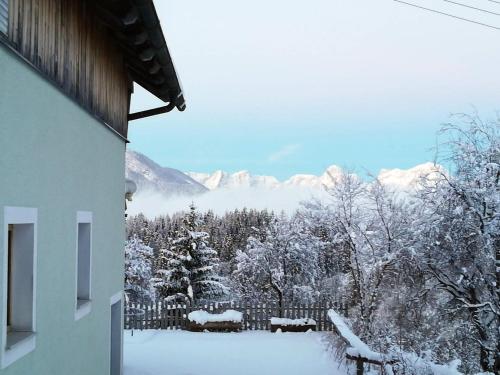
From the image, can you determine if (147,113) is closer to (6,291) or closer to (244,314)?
(6,291)

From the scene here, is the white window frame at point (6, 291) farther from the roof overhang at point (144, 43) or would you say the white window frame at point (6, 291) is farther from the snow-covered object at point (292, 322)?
the snow-covered object at point (292, 322)

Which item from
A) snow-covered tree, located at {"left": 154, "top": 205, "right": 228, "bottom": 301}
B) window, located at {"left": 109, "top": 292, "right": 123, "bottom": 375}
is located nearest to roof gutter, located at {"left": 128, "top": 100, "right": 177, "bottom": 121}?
window, located at {"left": 109, "top": 292, "right": 123, "bottom": 375}

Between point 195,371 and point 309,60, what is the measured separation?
23.5 feet

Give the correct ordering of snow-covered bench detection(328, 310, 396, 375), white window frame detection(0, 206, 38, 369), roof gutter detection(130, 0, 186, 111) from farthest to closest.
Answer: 1. snow-covered bench detection(328, 310, 396, 375)
2. roof gutter detection(130, 0, 186, 111)
3. white window frame detection(0, 206, 38, 369)

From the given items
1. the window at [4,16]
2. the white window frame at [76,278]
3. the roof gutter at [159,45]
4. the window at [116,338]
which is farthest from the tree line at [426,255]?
the window at [4,16]

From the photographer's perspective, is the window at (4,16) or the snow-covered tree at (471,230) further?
the snow-covered tree at (471,230)

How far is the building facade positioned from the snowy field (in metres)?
4.42

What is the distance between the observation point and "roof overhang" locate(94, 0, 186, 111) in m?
3.80

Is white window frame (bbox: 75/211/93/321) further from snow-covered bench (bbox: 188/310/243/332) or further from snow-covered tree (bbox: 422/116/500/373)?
snow-covered bench (bbox: 188/310/243/332)

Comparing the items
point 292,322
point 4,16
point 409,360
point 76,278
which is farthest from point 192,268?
point 4,16

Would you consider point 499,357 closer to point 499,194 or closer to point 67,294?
point 499,194

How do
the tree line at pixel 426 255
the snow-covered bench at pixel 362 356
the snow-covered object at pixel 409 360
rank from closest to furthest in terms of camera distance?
1. the snow-covered object at pixel 409 360
2. the snow-covered bench at pixel 362 356
3. the tree line at pixel 426 255

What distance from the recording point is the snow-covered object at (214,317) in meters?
15.0

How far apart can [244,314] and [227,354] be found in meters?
4.87
